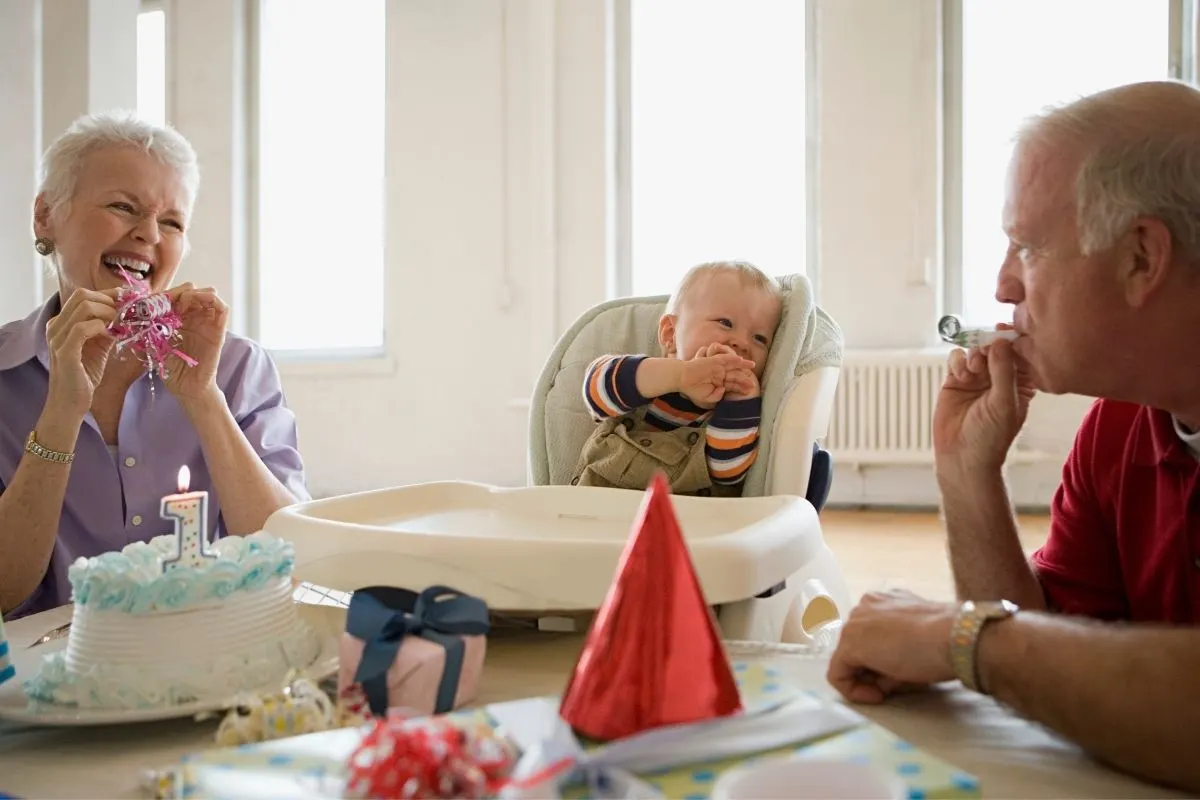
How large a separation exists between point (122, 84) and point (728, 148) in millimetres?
3106

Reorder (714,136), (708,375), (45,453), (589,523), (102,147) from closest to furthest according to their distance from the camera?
(589,523) → (45,453) → (708,375) → (102,147) → (714,136)

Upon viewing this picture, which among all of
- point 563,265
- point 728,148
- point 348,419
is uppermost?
point 728,148

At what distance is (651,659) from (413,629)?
0.22 meters

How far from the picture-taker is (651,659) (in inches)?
25.8

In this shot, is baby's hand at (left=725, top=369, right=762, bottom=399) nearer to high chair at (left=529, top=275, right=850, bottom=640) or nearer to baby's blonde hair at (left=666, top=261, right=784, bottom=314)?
high chair at (left=529, top=275, right=850, bottom=640)

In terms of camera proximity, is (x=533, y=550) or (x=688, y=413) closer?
(x=533, y=550)

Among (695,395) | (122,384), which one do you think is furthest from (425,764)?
(122,384)

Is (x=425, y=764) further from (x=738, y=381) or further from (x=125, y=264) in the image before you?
(x=125, y=264)

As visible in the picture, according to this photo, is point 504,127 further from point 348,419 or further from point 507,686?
point 507,686

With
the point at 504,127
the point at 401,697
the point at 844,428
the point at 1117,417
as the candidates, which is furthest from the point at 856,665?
the point at 504,127

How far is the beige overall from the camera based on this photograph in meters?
1.62

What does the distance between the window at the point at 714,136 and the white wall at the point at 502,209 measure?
241 mm

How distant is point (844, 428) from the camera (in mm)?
4977

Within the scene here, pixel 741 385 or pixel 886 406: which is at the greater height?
pixel 741 385
